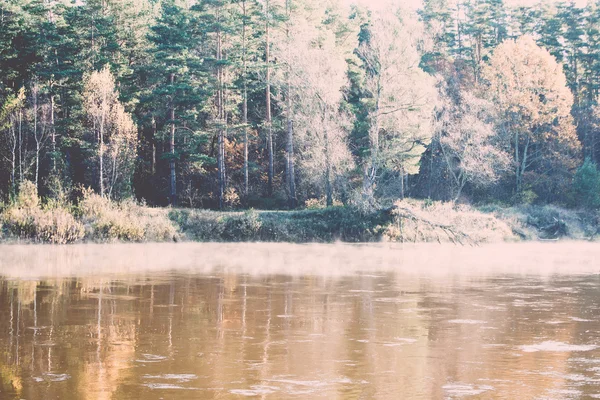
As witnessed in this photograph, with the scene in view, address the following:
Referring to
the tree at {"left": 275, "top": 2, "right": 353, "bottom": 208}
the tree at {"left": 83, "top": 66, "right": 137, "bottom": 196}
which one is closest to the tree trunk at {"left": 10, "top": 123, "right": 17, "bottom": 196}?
the tree at {"left": 83, "top": 66, "right": 137, "bottom": 196}

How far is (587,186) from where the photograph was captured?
2093 inches

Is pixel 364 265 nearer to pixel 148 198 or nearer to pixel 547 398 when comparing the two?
pixel 547 398

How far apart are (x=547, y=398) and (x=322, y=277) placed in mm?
15267

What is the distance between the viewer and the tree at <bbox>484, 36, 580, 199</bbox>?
56406 mm

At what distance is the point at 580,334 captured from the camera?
15.0 m

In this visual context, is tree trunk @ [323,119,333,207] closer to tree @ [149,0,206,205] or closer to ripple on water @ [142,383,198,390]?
tree @ [149,0,206,205]

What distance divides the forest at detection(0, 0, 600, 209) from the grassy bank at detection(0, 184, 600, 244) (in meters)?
1.87

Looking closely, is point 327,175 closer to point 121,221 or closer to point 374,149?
point 374,149

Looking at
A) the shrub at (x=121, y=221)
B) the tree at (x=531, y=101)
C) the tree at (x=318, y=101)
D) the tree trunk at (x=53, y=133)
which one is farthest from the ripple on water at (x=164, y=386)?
the tree at (x=531, y=101)

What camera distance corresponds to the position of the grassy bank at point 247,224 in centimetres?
3712

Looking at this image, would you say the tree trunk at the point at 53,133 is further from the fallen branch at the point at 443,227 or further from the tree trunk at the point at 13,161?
the fallen branch at the point at 443,227

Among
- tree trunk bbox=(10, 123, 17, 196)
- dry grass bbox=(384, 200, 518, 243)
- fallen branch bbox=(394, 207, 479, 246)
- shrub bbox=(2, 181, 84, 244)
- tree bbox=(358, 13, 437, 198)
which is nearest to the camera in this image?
shrub bbox=(2, 181, 84, 244)

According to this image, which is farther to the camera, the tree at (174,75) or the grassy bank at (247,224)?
the tree at (174,75)

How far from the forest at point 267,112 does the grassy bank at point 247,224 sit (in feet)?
6.12
